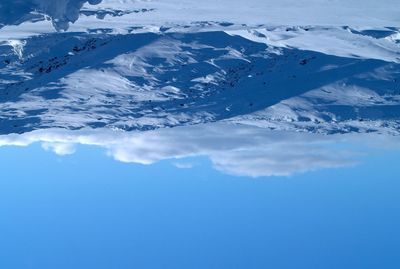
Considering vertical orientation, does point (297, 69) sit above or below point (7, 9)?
below

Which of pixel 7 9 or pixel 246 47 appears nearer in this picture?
pixel 7 9

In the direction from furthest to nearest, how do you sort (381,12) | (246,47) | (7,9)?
(381,12), (246,47), (7,9)

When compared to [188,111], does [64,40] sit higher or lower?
higher

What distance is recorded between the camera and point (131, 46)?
6527 mm

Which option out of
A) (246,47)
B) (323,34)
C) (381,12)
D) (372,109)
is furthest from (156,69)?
(381,12)

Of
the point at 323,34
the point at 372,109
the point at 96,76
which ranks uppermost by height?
the point at 323,34

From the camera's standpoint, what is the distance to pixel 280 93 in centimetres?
634

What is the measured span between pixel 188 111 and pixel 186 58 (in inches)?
29.5

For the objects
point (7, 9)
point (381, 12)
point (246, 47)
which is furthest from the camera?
point (381, 12)

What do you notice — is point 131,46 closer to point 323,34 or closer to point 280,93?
point 280,93

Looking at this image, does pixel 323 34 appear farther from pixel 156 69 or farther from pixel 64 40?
pixel 64 40

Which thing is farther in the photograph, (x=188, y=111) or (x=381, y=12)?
(x=381, y=12)

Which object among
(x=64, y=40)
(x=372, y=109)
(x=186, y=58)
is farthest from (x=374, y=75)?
(x=64, y=40)

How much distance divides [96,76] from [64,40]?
1.98 feet
